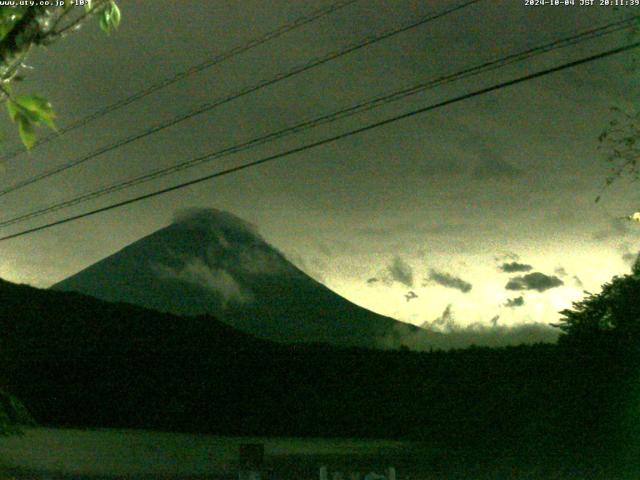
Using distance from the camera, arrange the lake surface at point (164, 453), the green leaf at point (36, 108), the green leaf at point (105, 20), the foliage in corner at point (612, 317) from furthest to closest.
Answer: the lake surface at point (164, 453) → the foliage in corner at point (612, 317) → the green leaf at point (105, 20) → the green leaf at point (36, 108)

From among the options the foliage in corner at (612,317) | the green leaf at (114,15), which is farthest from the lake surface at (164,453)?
the green leaf at (114,15)

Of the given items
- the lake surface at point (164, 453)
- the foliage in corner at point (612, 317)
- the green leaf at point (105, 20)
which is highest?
the foliage in corner at point (612, 317)

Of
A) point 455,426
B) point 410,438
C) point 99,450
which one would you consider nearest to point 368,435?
point 410,438

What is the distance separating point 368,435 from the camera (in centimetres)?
2623

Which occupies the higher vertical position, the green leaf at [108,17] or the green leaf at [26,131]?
the green leaf at [108,17]

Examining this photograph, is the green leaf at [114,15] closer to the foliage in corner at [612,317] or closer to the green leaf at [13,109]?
the green leaf at [13,109]

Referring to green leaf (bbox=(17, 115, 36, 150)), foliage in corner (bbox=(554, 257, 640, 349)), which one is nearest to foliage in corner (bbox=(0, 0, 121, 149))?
green leaf (bbox=(17, 115, 36, 150))

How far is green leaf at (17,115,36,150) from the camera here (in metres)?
2.86

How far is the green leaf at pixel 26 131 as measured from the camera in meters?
2.86

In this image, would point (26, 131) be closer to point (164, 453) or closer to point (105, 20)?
point (105, 20)

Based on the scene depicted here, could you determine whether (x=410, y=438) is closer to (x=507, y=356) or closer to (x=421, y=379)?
(x=421, y=379)

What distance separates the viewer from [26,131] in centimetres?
288

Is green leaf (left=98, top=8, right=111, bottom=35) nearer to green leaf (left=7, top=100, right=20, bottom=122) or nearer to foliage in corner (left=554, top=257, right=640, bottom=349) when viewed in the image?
green leaf (left=7, top=100, right=20, bottom=122)

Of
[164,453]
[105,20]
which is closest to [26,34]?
[105,20]
